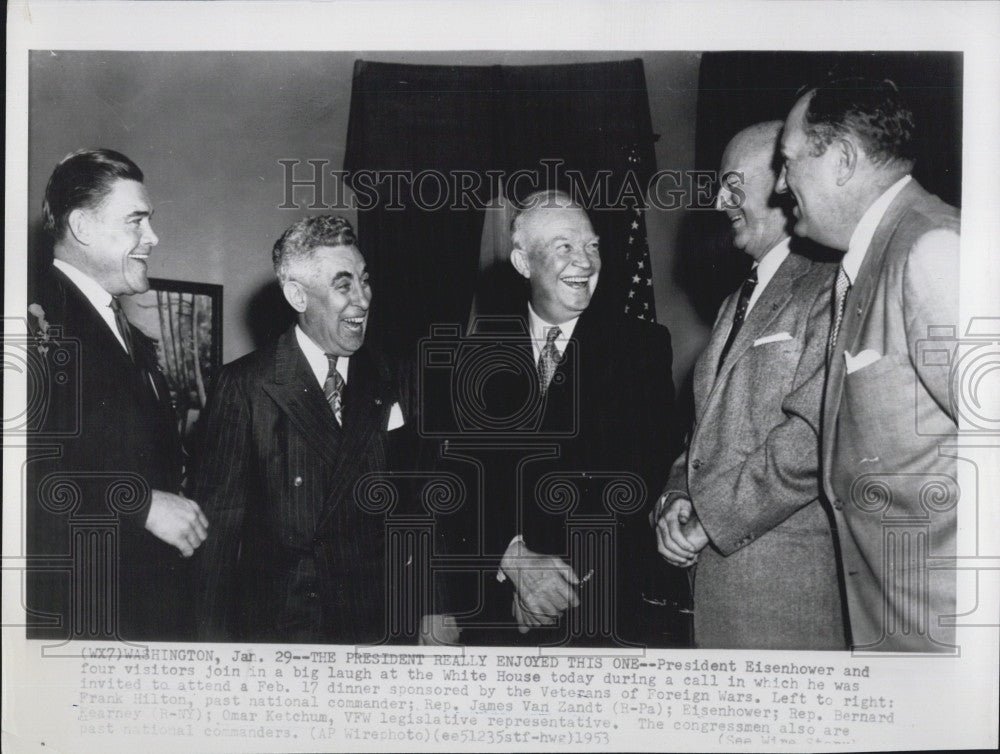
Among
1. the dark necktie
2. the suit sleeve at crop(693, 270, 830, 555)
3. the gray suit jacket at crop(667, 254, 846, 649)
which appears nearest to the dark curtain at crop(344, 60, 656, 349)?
the dark necktie

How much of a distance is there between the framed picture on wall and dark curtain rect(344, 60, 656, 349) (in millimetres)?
492

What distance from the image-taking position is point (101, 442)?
277 cm

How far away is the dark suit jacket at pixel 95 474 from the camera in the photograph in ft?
9.05

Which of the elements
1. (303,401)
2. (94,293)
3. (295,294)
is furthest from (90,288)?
(303,401)

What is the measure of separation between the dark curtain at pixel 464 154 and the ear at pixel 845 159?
53cm

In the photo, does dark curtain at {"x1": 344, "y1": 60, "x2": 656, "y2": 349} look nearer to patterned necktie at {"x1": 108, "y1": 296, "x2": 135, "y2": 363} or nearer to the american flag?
the american flag

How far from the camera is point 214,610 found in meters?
2.75

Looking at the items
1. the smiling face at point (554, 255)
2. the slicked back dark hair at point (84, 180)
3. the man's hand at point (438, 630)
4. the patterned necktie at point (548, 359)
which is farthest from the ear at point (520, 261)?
the slicked back dark hair at point (84, 180)

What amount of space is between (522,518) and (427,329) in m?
0.63

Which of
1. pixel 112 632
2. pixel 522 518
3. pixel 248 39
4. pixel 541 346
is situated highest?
pixel 248 39

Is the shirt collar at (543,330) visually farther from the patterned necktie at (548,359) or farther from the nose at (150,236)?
the nose at (150,236)

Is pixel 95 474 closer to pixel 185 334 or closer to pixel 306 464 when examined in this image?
pixel 185 334

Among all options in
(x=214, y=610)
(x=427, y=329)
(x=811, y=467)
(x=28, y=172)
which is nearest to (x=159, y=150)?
(x=28, y=172)

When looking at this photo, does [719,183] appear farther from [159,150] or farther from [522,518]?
[159,150]
